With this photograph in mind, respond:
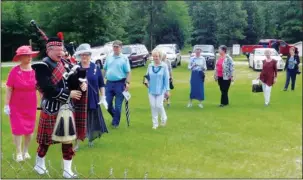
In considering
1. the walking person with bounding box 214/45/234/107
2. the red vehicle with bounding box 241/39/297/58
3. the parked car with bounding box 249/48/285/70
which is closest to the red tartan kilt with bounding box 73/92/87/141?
the walking person with bounding box 214/45/234/107

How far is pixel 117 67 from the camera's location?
1026 centimetres

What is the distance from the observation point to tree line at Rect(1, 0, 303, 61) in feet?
109

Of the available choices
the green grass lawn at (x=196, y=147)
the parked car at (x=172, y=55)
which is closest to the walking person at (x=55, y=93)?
the green grass lawn at (x=196, y=147)

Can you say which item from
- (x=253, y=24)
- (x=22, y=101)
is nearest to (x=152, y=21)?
(x=253, y=24)

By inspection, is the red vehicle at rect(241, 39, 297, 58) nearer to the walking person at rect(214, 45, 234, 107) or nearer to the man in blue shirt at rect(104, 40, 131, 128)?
the walking person at rect(214, 45, 234, 107)

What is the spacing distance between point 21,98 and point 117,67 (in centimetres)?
310

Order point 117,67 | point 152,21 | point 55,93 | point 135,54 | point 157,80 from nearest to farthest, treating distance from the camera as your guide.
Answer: point 55,93
point 117,67
point 157,80
point 135,54
point 152,21

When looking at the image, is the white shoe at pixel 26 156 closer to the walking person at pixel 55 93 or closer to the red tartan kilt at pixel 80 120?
the walking person at pixel 55 93

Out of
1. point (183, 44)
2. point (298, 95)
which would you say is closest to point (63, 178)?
point (298, 95)

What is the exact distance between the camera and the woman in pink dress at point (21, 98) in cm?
738

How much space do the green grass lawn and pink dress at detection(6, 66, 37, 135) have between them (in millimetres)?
594

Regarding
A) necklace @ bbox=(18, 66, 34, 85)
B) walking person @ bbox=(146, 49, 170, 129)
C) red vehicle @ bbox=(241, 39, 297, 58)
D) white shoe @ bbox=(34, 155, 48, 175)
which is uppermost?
necklace @ bbox=(18, 66, 34, 85)

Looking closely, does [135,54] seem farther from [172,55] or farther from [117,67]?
[117,67]

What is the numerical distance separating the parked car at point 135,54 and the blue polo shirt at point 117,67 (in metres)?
23.3
